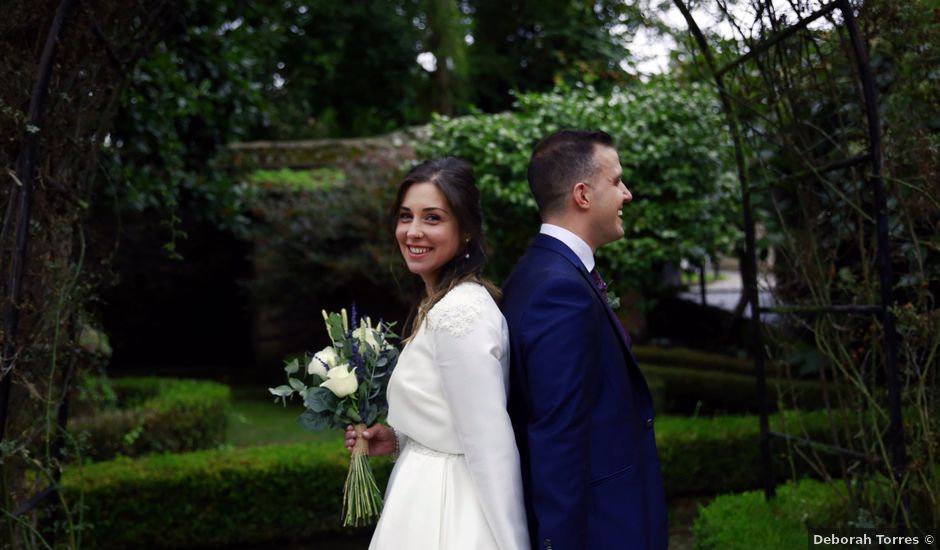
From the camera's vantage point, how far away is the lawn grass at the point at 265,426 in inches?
356

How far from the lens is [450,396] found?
2355 millimetres

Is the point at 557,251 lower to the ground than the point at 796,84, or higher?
lower

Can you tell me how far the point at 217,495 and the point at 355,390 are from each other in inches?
158

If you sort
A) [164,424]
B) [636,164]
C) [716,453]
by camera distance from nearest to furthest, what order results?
[716,453], [164,424], [636,164]

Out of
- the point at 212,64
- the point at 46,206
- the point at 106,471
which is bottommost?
the point at 106,471

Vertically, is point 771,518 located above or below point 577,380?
below

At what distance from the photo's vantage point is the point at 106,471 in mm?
6090

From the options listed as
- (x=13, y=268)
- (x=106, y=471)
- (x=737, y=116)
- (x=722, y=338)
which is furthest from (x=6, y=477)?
(x=722, y=338)

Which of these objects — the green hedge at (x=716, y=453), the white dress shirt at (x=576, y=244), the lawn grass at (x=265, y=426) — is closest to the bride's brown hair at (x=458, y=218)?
the white dress shirt at (x=576, y=244)

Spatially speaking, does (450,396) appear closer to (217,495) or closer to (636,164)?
(217,495)

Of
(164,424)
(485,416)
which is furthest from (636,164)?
(485,416)

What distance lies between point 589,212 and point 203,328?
13.8 m

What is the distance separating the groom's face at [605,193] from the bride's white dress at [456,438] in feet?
1.22

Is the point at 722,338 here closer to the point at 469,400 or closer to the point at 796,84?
the point at 796,84
